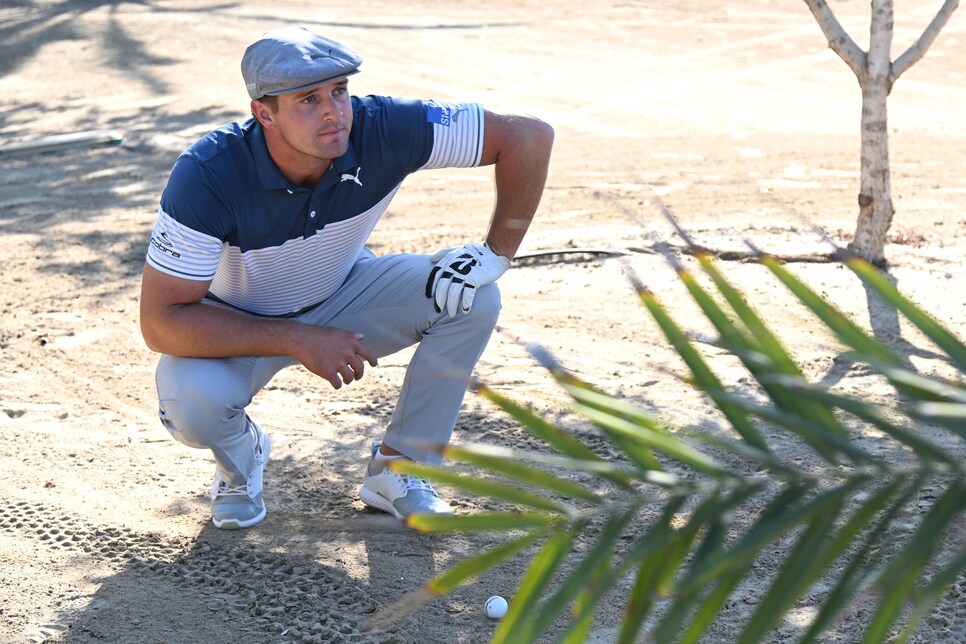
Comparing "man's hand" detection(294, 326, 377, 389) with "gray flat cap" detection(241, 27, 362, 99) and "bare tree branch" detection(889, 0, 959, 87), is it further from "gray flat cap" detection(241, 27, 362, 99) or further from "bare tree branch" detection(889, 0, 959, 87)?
"bare tree branch" detection(889, 0, 959, 87)

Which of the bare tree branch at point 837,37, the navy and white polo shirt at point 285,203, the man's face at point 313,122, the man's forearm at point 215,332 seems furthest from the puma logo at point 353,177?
the bare tree branch at point 837,37

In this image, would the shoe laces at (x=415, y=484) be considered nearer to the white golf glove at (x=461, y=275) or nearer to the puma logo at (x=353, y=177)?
the white golf glove at (x=461, y=275)

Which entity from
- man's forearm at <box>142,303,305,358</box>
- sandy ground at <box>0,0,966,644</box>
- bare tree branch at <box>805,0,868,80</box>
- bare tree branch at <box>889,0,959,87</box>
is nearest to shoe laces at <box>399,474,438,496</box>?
sandy ground at <box>0,0,966,644</box>

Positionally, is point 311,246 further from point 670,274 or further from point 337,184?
point 670,274

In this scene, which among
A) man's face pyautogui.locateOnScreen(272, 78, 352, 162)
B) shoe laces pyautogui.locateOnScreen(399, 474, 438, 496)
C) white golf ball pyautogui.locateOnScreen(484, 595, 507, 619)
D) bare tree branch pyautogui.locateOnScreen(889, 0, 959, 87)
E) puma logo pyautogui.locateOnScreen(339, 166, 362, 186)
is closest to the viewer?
white golf ball pyautogui.locateOnScreen(484, 595, 507, 619)

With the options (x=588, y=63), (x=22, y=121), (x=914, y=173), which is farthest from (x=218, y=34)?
(x=914, y=173)

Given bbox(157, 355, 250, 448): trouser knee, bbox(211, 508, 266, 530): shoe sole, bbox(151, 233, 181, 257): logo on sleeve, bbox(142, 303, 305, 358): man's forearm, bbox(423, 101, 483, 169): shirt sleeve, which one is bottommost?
bbox(211, 508, 266, 530): shoe sole

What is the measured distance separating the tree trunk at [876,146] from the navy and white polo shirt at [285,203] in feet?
7.89

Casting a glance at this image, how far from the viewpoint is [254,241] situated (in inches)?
129

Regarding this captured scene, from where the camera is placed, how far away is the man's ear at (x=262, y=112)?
325 centimetres

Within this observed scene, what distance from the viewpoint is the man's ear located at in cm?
325

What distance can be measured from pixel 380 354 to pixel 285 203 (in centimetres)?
66

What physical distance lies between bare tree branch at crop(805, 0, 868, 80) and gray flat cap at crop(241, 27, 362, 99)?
267 centimetres

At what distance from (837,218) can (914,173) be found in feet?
3.49
